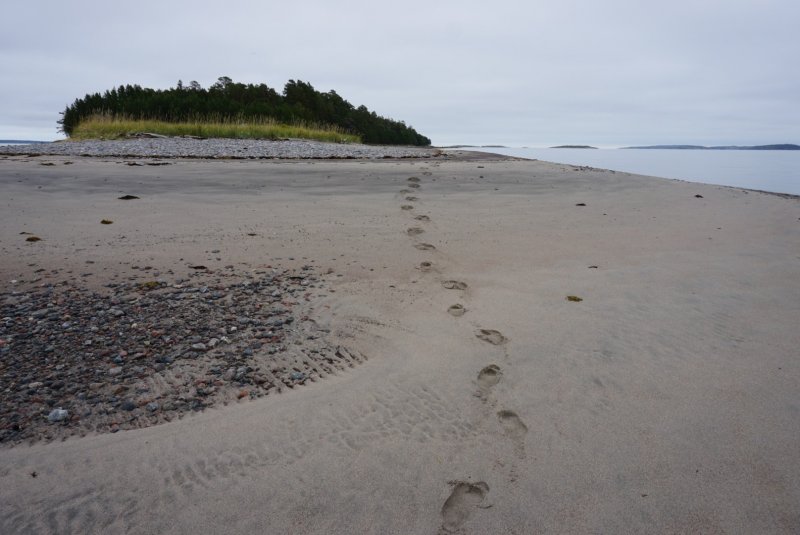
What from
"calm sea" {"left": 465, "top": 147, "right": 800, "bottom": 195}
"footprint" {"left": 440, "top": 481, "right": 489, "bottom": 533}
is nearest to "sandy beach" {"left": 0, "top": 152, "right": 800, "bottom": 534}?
"footprint" {"left": 440, "top": 481, "right": 489, "bottom": 533}

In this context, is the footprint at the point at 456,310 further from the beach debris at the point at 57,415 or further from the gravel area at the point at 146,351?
the beach debris at the point at 57,415

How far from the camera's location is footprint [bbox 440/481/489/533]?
129cm

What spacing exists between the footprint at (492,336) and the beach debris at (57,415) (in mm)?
1651

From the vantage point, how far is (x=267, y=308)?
2.43 meters

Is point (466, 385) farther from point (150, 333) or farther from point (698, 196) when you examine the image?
point (698, 196)

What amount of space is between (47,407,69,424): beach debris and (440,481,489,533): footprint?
127 cm

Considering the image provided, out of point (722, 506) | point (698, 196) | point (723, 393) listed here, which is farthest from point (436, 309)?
point (698, 196)

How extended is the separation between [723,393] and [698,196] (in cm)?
537

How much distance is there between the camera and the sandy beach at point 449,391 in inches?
52.2

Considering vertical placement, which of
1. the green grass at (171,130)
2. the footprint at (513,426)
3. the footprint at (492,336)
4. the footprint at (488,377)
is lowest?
the footprint at (513,426)

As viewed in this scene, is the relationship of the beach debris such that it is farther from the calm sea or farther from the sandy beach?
the calm sea

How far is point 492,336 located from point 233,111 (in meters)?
17.9

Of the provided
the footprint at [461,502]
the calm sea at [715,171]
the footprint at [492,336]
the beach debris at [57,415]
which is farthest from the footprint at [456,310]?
the calm sea at [715,171]

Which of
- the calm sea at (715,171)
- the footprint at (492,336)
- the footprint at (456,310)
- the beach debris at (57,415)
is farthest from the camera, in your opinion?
the calm sea at (715,171)
